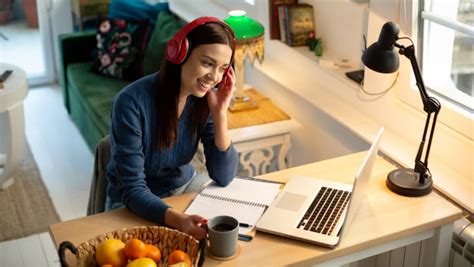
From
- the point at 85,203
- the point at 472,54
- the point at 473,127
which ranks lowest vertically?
the point at 85,203

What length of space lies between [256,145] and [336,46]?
0.55 meters

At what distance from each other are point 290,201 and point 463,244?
22.4 inches

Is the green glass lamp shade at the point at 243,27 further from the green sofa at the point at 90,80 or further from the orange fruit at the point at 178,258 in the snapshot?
the orange fruit at the point at 178,258

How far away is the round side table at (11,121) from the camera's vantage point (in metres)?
3.57

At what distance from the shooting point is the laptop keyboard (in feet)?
6.46

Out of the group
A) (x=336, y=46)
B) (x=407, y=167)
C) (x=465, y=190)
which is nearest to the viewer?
(x=465, y=190)

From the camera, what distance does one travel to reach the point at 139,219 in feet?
6.63

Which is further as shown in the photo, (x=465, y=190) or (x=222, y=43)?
(x=465, y=190)

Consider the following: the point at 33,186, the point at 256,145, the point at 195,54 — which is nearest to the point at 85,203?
the point at 33,186

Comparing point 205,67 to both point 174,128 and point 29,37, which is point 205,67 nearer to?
point 174,128

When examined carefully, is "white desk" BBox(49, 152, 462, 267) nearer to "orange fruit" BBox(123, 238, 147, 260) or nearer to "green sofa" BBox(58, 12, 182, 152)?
"orange fruit" BBox(123, 238, 147, 260)

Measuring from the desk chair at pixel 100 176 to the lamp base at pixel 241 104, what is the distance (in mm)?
852

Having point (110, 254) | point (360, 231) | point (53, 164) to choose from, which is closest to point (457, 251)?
point (360, 231)

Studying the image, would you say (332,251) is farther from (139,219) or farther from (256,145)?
(256,145)
